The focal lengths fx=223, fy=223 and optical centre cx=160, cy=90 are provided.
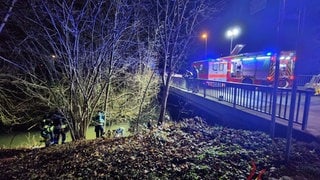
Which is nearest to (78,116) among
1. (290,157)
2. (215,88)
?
(290,157)

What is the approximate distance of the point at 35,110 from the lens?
39.5 feet

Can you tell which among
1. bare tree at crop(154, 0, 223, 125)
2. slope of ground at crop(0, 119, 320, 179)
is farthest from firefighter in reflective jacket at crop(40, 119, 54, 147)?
bare tree at crop(154, 0, 223, 125)

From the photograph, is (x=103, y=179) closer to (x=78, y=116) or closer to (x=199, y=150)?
(x=199, y=150)

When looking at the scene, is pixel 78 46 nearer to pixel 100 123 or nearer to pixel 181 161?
pixel 100 123

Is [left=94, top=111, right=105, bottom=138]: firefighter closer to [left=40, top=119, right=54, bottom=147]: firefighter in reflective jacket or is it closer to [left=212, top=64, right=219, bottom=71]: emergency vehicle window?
[left=40, top=119, right=54, bottom=147]: firefighter in reflective jacket

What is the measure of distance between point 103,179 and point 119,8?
5.98m

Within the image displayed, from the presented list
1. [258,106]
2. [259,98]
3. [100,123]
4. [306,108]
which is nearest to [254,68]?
[259,98]

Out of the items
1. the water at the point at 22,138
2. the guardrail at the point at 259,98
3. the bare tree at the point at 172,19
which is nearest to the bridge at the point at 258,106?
the guardrail at the point at 259,98

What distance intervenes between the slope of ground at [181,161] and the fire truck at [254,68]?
8027mm

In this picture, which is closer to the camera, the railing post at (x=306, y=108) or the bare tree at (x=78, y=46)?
the railing post at (x=306, y=108)

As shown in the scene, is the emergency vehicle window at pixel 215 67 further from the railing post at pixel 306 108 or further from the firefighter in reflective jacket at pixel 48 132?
the firefighter in reflective jacket at pixel 48 132

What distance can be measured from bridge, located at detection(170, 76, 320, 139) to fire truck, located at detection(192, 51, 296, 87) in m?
2.87

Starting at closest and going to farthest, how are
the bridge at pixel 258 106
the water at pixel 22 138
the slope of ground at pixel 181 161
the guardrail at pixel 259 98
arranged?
1. the slope of ground at pixel 181 161
2. the bridge at pixel 258 106
3. the guardrail at pixel 259 98
4. the water at pixel 22 138

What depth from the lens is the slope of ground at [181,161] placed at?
12.6 ft
